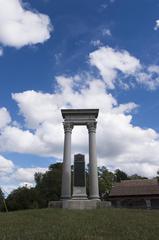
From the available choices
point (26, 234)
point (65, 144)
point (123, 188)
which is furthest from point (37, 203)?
point (26, 234)

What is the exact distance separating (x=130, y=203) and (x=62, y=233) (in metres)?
56.3

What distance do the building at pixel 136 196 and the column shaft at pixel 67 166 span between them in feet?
110

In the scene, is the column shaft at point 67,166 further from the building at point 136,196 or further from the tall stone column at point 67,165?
the building at point 136,196

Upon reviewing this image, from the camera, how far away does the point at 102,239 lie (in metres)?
10.9

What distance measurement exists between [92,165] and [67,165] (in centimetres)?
240

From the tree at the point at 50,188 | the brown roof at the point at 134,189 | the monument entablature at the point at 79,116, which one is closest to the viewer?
the monument entablature at the point at 79,116

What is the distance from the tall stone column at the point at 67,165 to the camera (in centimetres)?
3233

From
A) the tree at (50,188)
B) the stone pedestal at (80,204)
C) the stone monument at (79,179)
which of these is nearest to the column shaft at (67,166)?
the stone monument at (79,179)

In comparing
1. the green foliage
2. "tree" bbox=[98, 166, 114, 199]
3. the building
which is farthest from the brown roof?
the green foliage

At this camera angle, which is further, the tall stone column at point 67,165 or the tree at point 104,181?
the tree at point 104,181

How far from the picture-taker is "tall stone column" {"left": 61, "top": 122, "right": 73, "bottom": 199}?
32.3 m

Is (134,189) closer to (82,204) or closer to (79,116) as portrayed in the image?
(79,116)

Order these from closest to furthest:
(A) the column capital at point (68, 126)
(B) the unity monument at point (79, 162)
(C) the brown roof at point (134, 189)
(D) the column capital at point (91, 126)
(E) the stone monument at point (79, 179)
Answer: (B) the unity monument at point (79, 162), (E) the stone monument at point (79, 179), (D) the column capital at point (91, 126), (A) the column capital at point (68, 126), (C) the brown roof at point (134, 189)

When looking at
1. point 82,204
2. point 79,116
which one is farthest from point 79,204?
point 79,116
